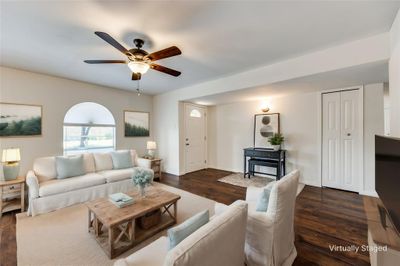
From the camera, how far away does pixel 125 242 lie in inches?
81.1

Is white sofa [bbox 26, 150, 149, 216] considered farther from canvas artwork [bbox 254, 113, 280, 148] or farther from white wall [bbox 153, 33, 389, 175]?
canvas artwork [bbox 254, 113, 280, 148]

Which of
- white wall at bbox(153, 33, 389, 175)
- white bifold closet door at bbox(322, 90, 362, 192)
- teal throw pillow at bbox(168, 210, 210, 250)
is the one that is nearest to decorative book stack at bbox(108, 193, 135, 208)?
teal throw pillow at bbox(168, 210, 210, 250)

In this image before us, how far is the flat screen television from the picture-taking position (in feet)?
4.07

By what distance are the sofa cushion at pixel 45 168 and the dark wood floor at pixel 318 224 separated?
0.67m

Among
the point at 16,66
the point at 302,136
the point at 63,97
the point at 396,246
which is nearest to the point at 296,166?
the point at 302,136

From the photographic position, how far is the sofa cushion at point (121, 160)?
4004 mm

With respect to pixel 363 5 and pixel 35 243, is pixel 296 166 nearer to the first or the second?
pixel 363 5

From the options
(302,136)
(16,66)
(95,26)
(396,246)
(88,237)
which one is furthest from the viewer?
(302,136)

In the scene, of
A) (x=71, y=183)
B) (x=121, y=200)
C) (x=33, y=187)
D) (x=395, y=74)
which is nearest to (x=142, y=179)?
(x=121, y=200)

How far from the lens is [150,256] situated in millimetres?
1278

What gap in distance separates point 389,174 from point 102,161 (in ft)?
14.8

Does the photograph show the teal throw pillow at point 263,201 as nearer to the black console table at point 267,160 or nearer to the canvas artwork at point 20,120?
the black console table at point 267,160

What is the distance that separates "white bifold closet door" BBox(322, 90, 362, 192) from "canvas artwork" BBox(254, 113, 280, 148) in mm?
1050

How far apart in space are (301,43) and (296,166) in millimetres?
3010
